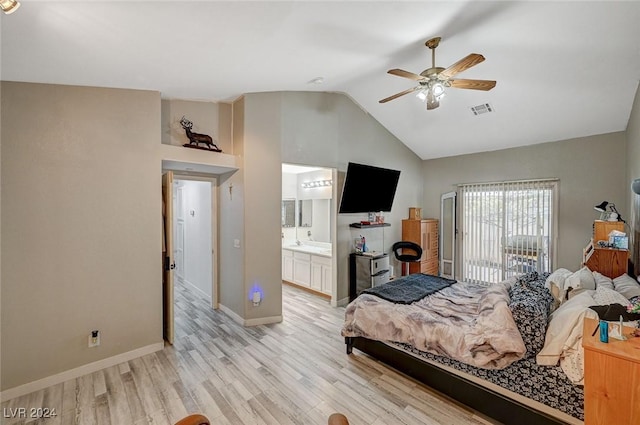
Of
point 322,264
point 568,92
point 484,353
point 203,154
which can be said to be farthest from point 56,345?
point 568,92

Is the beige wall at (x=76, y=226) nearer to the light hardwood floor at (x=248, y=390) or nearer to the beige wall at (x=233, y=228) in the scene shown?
the light hardwood floor at (x=248, y=390)

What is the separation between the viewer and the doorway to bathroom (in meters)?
4.89

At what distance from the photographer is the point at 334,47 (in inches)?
104

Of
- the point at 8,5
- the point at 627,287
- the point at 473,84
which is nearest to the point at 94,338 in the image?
the point at 8,5

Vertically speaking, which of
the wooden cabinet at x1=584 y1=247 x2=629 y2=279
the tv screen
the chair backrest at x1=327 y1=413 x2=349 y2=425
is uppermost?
the tv screen

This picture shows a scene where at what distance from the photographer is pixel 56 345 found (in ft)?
8.36

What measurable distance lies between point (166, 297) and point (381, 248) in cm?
366

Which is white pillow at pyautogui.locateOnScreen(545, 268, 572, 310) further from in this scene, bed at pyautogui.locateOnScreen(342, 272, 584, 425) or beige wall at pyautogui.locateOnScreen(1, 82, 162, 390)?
beige wall at pyautogui.locateOnScreen(1, 82, 162, 390)

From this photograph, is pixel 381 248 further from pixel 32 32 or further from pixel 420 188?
pixel 32 32

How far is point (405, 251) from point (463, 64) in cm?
396

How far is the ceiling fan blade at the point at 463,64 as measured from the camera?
2.18 m

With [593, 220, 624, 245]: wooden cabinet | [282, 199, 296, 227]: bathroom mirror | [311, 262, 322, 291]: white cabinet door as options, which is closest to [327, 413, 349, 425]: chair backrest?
[593, 220, 624, 245]: wooden cabinet

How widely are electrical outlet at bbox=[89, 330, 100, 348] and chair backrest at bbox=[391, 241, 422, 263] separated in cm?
469


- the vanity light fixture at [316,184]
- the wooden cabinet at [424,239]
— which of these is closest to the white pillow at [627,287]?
the wooden cabinet at [424,239]
